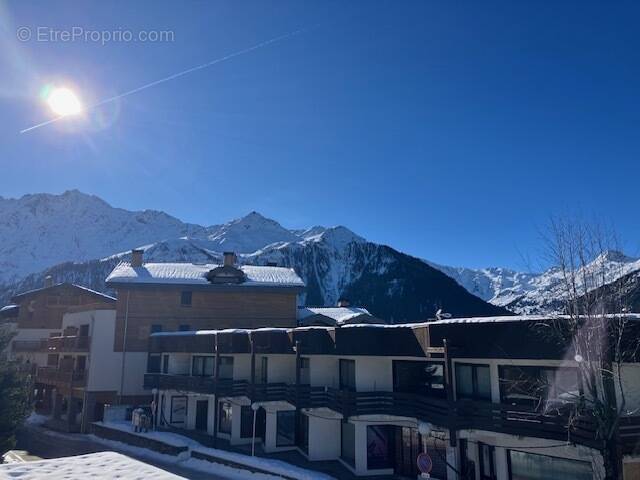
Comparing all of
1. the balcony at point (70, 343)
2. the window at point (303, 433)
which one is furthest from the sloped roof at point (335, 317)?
the balcony at point (70, 343)

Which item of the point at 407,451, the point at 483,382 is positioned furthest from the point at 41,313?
the point at 483,382

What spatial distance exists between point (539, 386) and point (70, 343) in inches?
1485

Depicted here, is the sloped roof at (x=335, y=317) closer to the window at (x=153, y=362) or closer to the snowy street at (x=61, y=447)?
the window at (x=153, y=362)

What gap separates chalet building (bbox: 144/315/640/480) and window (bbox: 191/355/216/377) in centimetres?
10

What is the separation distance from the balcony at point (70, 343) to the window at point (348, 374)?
23669 mm

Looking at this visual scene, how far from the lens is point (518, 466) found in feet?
59.0

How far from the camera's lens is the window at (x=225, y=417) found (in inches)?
1248

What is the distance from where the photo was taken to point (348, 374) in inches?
1009

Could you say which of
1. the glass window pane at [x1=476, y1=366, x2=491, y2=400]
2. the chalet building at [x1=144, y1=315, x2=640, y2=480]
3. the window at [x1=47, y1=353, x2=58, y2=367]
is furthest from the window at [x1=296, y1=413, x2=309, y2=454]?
the window at [x1=47, y1=353, x2=58, y2=367]

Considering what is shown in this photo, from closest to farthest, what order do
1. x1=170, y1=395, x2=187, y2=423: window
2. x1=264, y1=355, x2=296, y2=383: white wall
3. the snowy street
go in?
1. the snowy street
2. x1=264, y1=355, x2=296, y2=383: white wall
3. x1=170, y1=395, x2=187, y2=423: window

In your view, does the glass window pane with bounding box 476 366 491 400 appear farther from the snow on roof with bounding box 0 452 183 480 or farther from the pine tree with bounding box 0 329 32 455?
the pine tree with bounding box 0 329 32 455

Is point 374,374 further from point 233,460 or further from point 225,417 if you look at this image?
point 225,417

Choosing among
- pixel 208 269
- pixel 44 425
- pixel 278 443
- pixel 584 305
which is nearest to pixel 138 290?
pixel 208 269

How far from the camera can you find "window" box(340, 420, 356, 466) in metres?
24.7
